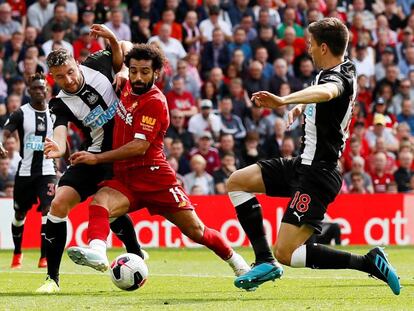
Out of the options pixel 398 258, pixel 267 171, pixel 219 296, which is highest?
pixel 267 171

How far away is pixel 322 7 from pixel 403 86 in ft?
9.54

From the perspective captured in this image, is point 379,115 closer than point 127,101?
No

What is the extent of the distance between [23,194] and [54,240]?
14.6 feet

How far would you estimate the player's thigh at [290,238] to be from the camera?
30.8 ft

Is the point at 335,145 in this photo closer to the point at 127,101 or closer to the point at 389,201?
the point at 127,101

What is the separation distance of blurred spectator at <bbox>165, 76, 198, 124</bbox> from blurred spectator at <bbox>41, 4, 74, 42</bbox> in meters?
2.14

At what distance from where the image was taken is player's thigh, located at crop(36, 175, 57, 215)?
14211mm

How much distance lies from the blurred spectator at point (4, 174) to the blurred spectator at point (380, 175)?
22.0 feet

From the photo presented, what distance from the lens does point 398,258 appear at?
1580cm

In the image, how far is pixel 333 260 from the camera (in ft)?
30.8

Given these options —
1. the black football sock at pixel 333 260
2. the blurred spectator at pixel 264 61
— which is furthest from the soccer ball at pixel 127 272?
the blurred spectator at pixel 264 61

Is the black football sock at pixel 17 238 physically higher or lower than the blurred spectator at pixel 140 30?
lower

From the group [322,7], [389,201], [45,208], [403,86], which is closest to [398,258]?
[389,201]

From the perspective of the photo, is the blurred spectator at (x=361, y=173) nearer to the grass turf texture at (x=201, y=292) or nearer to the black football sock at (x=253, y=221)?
the grass turf texture at (x=201, y=292)
